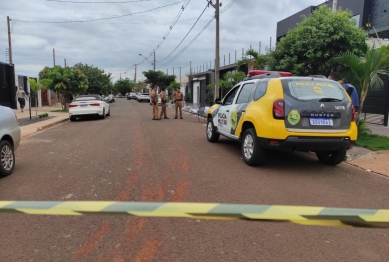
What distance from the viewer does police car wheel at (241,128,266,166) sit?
→ 5961 mm

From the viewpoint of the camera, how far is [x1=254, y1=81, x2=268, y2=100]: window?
608 cm

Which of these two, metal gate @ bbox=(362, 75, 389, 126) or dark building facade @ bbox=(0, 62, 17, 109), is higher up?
dark building facade @ bbox=(0, 62, 17, 109)

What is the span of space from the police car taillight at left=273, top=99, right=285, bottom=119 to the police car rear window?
0.27 meters

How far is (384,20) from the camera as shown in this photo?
57.0ft

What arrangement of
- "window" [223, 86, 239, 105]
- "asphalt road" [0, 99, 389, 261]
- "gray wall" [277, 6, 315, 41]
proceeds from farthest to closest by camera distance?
"gray wall" [277, 6, 315, 41] → "window" [223, 86, 239, 105] → "asphalt road" [0, 99, 389, 261]

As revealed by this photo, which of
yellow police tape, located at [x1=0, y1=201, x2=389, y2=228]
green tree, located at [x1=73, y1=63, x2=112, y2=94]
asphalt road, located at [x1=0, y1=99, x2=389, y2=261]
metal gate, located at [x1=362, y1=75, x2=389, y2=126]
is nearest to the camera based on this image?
yellow police tape, located at [x1=0, y1=201, x2=389, y2=228]

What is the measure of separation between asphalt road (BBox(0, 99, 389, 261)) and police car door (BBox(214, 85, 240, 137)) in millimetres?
555

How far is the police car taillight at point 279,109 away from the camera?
558 centimetres

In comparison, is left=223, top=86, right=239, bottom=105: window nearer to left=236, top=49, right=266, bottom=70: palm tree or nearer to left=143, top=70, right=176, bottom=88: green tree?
left=236, top=49, right=266, bottom=70: palm tree

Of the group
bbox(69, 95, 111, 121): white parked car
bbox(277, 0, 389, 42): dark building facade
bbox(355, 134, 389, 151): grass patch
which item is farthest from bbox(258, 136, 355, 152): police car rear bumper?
bbox(277, 0, 389, 42): dark building facade

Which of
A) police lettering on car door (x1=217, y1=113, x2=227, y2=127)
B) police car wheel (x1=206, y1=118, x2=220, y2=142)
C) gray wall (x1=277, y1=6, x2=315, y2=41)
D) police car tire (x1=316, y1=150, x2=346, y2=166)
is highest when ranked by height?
gray wall (x1=277, y1=6, x2=315, y2=41)

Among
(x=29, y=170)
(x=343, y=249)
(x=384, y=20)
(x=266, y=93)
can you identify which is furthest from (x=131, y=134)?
(x=384, y=20)

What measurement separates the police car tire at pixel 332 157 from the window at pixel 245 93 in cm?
196

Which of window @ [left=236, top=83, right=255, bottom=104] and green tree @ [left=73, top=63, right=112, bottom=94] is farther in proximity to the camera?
green tree @ [left=73, top=63, right=112, bottom=94]
